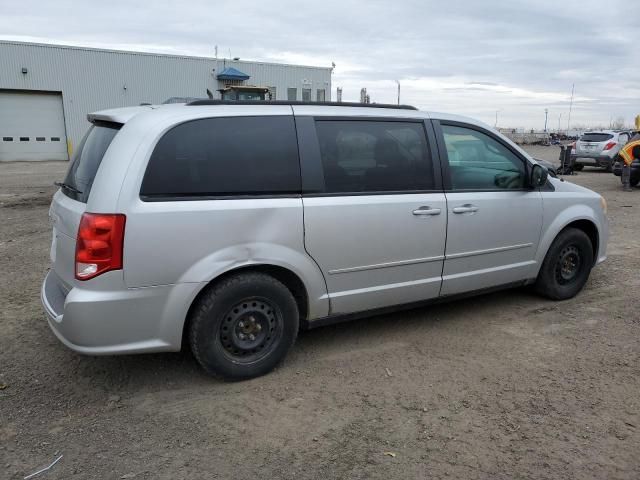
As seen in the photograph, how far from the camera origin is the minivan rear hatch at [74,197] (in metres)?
3.30

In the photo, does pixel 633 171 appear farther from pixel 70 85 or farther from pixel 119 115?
pixel 70 85

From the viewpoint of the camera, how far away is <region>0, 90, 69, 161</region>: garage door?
2603 centimetres

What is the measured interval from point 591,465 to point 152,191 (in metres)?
2.80

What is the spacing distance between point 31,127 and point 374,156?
89.2 feet

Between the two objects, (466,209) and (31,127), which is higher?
(31,127)

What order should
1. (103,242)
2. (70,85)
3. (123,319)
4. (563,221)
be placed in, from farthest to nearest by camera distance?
(70,85)
(563,221)
(123,319)
(103,242)

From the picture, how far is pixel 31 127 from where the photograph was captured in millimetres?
26562

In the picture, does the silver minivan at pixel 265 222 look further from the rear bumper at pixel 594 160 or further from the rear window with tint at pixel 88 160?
the rear bumper at pixel 594 160

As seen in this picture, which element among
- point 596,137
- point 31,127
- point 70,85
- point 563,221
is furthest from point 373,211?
point 70,85

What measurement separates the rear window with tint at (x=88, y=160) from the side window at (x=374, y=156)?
4.58 ft

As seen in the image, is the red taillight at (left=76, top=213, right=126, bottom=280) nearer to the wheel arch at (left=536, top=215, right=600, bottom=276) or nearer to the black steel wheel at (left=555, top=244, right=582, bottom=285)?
the wheel arch at (left=536, top=215, right=600, bottom=276)

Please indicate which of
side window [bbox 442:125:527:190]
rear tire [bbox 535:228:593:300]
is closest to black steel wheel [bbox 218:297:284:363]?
side window [bbox 442:125:527:190]

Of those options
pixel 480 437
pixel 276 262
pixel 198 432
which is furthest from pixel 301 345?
pixel 480 437

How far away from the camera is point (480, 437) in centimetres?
302
